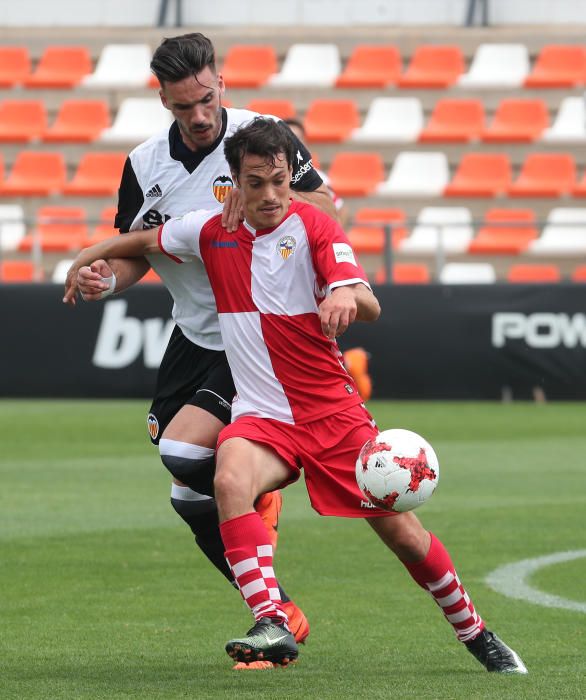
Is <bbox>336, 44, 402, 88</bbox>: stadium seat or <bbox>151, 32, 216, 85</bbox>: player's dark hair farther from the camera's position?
<bbox>336, 44, 402, 88</bbox>: stadium seat

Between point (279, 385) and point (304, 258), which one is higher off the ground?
point (304, 258)

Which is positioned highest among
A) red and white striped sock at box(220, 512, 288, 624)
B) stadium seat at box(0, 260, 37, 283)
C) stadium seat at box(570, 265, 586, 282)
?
red and white striped sock at box(220, 512, 288, 624)

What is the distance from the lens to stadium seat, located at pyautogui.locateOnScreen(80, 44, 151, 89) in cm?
2233

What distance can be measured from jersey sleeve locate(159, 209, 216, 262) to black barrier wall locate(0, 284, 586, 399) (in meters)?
11.2

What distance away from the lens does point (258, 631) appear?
15.2 feet

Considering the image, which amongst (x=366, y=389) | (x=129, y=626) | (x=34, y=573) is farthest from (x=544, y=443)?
(x=129, y=626)

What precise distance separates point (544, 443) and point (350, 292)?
849cm

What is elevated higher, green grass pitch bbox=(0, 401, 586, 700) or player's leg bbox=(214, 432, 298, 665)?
player's leg bbox=(214, 432, 298, 665)

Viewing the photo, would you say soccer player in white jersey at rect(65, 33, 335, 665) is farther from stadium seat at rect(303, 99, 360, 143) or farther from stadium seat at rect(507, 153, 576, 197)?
stadium seat at rect(303, 99, 360, 143)

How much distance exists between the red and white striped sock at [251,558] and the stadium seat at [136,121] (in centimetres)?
1706

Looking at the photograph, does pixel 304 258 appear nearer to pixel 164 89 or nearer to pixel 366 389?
pixel 164 89

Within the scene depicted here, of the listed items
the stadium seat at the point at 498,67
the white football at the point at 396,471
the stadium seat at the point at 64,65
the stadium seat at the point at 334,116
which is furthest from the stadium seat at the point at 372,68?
the white football at the point at 396,471

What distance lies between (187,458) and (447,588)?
106cm

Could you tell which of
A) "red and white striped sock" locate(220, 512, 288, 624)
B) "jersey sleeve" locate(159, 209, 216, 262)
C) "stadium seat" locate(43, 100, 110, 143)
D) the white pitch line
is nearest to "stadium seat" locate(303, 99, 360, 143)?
"stadium seat" locate(43, 100, 110, 143)
